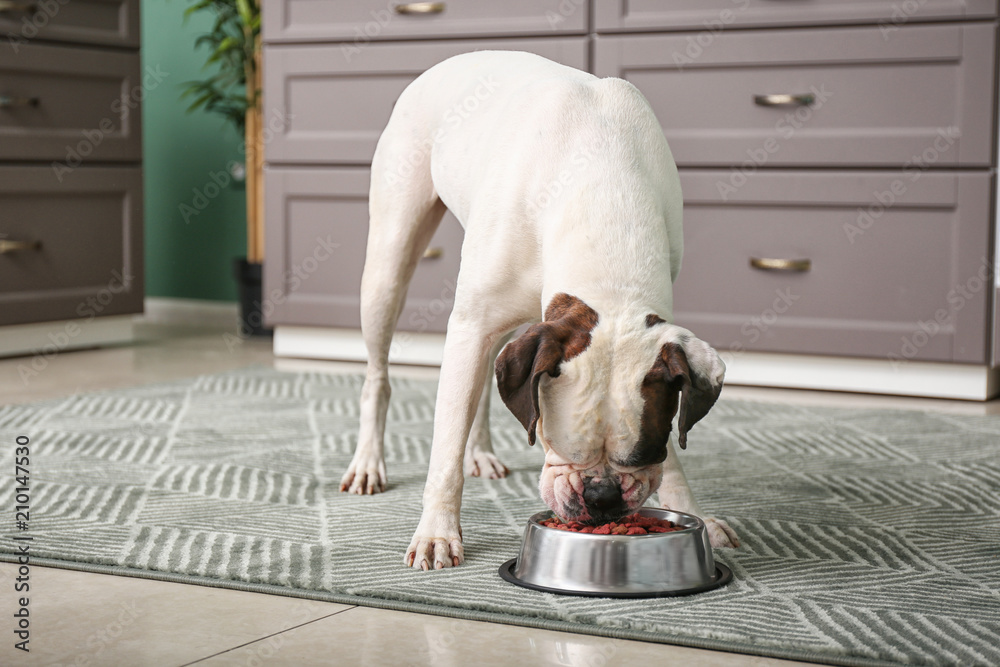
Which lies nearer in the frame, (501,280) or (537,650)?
(537,650)

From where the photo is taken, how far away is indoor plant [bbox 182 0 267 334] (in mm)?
4895

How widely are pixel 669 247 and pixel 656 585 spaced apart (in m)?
0.52

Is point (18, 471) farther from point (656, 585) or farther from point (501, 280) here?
point (656, 585)

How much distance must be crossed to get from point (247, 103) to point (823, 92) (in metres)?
2.50

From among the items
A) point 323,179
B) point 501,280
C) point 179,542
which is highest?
point 323,179

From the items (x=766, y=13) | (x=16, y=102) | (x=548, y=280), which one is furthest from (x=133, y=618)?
(x=16, y=102)


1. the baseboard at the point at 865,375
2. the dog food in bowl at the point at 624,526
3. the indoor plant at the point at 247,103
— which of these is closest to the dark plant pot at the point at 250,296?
the indoor plant at the point at 247,103

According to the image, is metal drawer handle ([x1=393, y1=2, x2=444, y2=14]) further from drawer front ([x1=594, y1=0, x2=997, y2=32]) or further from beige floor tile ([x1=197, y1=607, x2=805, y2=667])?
beige floor tile ([x1=197, y1=607, x2=805, y2=667])

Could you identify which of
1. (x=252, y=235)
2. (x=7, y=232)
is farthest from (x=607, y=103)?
(x=252, y=235)

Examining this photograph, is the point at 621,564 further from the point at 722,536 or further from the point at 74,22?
the point at 74,22

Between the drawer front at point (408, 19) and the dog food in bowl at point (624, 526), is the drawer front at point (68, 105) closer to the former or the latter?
the drawer front at point (408, 19)

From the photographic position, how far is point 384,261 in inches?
92.4

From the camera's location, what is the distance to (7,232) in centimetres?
412

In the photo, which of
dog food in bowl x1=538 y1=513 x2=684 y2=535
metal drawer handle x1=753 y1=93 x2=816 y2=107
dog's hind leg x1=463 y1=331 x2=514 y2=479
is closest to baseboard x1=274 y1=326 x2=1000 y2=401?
metal drawer handle x1=753 y1=93 x2=816 y2=107
